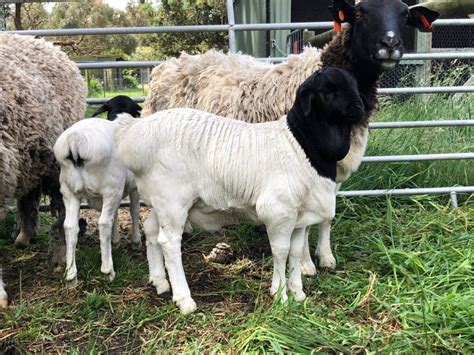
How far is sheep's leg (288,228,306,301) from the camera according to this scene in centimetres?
317

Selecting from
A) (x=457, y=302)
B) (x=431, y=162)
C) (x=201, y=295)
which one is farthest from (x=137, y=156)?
(x=431, y=162)

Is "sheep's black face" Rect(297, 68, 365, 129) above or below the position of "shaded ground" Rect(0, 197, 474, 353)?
above

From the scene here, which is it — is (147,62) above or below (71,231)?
above

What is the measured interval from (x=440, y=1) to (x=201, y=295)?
384cm

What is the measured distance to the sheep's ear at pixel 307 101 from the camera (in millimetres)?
2863

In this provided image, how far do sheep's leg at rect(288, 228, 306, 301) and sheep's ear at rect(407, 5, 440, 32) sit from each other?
190cm

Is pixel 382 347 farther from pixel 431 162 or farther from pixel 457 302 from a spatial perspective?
pixel 431 162

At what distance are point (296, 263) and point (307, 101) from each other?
1.03 m

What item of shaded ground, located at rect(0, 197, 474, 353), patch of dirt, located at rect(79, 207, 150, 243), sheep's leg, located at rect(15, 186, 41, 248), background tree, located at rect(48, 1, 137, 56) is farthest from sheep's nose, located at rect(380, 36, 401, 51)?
background tree, located at rect(48, 1, 137, 56)

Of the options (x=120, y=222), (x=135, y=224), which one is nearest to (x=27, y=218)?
(x=135, y=224)

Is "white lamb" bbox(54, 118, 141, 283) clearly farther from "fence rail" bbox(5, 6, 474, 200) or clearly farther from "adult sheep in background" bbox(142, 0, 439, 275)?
"fence rail" bbox(5, 6, 474, 200)

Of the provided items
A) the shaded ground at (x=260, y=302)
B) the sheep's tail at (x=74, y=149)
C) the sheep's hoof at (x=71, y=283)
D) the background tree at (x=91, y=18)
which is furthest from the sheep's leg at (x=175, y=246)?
the background tree at (x=91, y=18)

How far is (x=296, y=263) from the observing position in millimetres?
3195

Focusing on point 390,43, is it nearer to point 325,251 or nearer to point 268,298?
point 325,251
